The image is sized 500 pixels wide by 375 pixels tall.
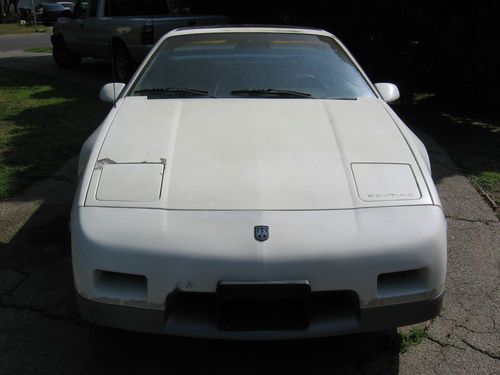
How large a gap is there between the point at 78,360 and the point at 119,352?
198 millimetres

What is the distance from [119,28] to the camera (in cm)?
973

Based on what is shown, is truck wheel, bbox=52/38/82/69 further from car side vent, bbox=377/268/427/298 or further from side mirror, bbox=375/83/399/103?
car side vent, bbox=377/268/427/298

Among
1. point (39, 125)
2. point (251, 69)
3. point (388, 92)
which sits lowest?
point (39, 125)

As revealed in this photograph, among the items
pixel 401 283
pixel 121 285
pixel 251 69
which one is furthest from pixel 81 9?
pixel 401 283

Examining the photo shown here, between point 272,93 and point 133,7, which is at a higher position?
point 272,93

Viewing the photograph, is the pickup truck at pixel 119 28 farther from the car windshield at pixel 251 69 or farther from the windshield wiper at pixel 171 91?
the windshield wiper at pixel 171 91

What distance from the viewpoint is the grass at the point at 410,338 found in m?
2.78

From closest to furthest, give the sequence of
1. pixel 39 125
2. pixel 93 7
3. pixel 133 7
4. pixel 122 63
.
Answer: pixel 39 125 → pixel 122 63 → pixel 133 7 → pixel 93 7

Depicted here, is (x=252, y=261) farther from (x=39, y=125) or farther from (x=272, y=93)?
(x=39, y=125)

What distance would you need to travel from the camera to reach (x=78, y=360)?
2.66 meters

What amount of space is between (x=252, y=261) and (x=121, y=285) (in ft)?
1.94

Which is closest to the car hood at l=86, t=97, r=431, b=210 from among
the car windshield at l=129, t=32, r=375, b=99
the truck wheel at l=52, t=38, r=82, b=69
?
the car windshield at l=129, t=32, r=375, b=99

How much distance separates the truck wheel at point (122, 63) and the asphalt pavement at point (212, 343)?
265 inches

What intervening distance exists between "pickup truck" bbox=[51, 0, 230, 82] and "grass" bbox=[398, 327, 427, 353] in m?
6.94
